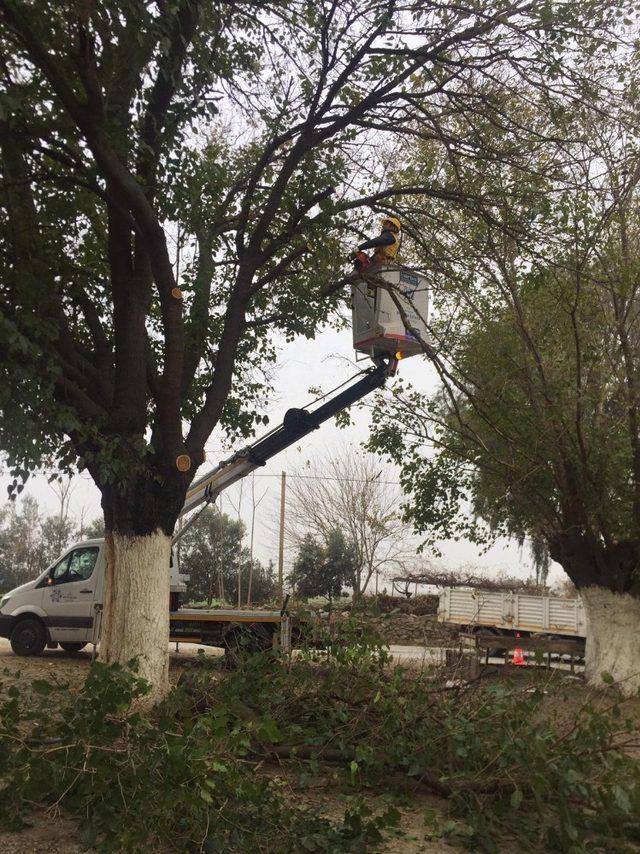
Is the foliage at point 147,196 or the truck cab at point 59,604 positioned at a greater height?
the foliage at point 147,196

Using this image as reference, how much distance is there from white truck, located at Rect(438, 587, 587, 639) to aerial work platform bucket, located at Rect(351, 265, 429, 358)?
11266mm

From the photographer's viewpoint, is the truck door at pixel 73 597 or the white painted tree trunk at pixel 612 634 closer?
the white painted tree trunk at pixel 612 634

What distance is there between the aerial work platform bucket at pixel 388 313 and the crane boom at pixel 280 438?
36cm

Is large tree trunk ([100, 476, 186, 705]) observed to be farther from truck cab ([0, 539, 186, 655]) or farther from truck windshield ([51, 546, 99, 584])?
truck windshield ([51, 546, 99, 584])

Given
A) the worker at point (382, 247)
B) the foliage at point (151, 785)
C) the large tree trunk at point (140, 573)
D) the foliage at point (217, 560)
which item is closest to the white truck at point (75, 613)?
the large tree trunk at point (140, 573)

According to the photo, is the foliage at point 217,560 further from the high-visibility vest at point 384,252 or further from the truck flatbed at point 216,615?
the high-visibility vest at point 384,252

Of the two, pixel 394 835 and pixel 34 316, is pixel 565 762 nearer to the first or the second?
pixel 394 835

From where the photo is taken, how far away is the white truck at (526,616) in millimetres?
20516

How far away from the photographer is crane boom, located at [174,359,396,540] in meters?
11.6

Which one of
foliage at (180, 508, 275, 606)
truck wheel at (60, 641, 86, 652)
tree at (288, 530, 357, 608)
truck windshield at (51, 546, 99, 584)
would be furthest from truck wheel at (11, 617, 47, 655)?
foliage at (180, 508, 275, 606)

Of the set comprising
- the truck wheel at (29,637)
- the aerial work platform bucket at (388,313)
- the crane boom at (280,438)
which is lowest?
the truck wheel at (29,637)

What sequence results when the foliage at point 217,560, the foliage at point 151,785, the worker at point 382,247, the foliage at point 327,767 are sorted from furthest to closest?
the foliage at point 217,560, the worker at point 382,247, the foliage at point 327,767, the foliage at point 151,785

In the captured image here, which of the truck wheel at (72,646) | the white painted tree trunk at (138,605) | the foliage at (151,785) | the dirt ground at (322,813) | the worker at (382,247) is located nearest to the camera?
the foliage at (151,785)

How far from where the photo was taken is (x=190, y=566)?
36.5 m
